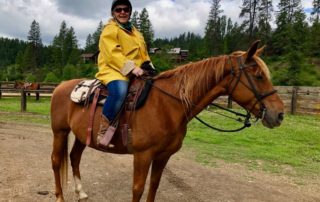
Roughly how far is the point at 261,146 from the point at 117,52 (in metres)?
7.51

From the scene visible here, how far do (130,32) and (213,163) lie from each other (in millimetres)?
4543

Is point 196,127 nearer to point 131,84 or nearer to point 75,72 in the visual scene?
point 131,84

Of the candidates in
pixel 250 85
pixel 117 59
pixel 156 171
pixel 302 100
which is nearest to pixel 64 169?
pixel 156 171

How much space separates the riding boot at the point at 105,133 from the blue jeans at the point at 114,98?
0.10 metres

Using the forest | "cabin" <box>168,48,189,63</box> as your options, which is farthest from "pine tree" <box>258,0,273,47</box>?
"cabin" <box>168,48,189,63</box>

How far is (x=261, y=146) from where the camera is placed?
1071 centimetres

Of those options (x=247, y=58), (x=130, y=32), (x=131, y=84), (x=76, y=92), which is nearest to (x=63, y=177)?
(x=76, y=92)

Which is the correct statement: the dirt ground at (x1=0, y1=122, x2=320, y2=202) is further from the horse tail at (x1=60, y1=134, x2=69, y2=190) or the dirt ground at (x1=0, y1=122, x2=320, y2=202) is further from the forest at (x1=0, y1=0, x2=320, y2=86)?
the forest at (x1=0, y1=0, x2=320, y2=86)

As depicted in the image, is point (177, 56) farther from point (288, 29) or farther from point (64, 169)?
point (64, 169)

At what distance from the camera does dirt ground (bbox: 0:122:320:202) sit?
5641 mm

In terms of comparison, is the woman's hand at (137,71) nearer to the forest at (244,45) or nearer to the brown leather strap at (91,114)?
the brown leather strap at (91,114)

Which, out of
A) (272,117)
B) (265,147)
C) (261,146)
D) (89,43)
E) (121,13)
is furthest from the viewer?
(89,43)

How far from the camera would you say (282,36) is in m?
60.8

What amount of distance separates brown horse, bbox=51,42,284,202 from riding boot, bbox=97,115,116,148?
0.42ft
